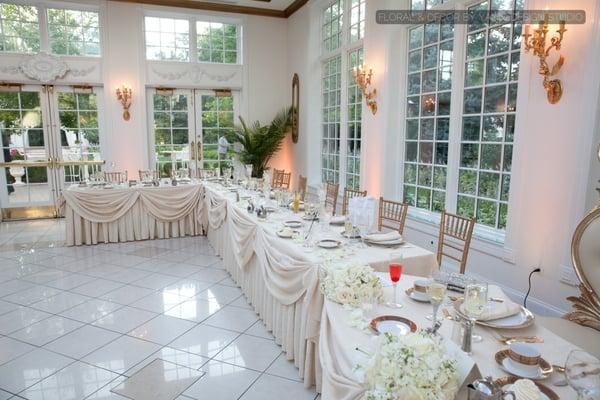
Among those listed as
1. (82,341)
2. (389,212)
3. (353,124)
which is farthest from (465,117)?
(82,341)

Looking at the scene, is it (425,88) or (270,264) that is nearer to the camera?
(270,264)

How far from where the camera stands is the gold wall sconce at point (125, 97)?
7.90m

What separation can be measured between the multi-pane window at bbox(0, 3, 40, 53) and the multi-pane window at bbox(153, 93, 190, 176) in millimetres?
2335

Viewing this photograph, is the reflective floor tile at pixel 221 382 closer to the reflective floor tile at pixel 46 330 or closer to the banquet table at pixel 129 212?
the reflective floor tile at pixel 46 330

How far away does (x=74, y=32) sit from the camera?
25.5ft

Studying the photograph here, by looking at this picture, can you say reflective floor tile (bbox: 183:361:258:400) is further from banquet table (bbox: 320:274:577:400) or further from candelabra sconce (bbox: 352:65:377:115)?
candelabra sconce (bbox: 352:65:377:115)

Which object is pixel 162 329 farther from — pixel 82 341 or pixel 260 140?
pixel 260 140

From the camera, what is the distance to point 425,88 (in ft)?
16.5

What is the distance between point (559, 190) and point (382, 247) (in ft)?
5.26

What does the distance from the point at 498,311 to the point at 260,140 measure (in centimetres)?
729

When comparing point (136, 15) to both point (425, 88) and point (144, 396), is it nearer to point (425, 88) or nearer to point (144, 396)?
point (425, 88)

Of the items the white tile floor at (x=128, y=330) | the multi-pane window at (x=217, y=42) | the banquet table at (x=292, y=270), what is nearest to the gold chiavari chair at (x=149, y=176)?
the white tile floor at (x=128, y=330)

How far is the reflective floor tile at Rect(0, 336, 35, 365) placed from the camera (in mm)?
2973

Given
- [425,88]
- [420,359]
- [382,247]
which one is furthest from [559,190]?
[420,359]
